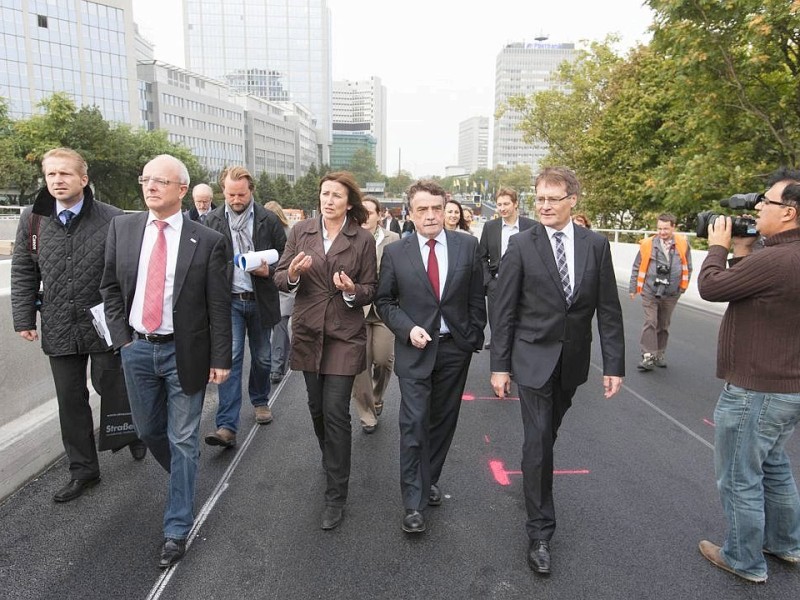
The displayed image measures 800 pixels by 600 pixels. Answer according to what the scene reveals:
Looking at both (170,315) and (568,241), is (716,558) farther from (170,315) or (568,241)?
(170,315)

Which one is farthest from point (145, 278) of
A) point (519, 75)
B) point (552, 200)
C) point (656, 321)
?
point (519, 75)

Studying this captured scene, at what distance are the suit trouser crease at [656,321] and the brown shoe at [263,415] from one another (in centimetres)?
484

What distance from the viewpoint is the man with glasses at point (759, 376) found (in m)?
2.57

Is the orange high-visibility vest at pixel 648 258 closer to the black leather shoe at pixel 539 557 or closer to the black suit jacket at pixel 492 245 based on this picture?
the black suit jacket at pixel 492 245

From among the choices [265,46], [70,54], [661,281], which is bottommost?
[661,281]

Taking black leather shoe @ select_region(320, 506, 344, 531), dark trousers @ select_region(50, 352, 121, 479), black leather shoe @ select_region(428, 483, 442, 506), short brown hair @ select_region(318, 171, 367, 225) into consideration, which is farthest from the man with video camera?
dark trousers @ select_region(50, 352, 121, 479)

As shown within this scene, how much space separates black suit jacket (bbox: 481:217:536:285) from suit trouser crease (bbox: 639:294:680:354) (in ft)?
6.54

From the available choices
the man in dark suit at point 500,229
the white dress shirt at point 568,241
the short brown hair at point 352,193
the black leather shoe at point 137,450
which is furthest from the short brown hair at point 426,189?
the man in dark suit at point 500,229

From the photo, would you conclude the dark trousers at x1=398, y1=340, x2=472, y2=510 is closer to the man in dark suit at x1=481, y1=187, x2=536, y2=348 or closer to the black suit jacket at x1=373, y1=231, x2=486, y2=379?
the black suit jacket at x1=373, y1=231, x2=486, y2=379

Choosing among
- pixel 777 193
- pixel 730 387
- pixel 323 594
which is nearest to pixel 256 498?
pixel 323 594

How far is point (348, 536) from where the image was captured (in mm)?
3205

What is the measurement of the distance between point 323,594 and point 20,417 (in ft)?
9.14

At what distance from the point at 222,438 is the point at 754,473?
3.50 m

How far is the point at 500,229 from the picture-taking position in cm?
662
